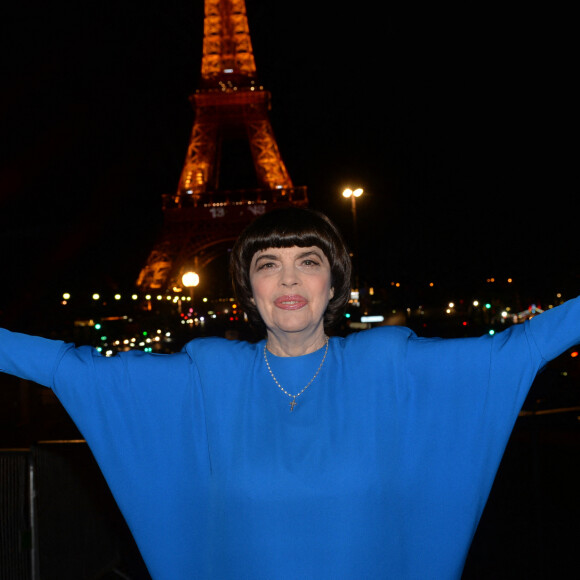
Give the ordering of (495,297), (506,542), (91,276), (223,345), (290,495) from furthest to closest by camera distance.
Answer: (495,297)
(91,276)
(506,542)
(223,345)
(290,495)

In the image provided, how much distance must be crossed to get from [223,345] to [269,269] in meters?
0.36

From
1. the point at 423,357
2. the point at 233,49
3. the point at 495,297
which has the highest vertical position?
the point at 233,49

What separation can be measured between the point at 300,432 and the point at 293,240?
765 millimetres

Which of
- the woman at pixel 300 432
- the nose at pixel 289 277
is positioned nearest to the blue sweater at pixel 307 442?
the woman at pixel 300 432

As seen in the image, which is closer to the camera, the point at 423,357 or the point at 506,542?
the point at 423,357

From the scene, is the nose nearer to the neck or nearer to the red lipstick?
the red lipstick

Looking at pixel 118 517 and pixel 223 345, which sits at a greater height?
pixel 223 345

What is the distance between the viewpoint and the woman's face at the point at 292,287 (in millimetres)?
2014

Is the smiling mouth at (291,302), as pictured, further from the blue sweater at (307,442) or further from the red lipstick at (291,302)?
the blue sweater at (307,442)

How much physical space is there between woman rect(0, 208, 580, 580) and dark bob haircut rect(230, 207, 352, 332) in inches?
0.8

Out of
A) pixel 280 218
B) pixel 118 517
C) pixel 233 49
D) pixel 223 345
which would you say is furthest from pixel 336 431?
pixel 233 49

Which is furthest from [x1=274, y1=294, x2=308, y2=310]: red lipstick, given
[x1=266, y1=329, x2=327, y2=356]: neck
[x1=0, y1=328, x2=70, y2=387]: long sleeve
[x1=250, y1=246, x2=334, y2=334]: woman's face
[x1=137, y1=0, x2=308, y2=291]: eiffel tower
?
[x1=137, y1=0, x2=308, y2=291]: eiffel tower

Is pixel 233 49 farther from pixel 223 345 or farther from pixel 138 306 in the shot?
pixel 223 345

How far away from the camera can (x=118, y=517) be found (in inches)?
231
